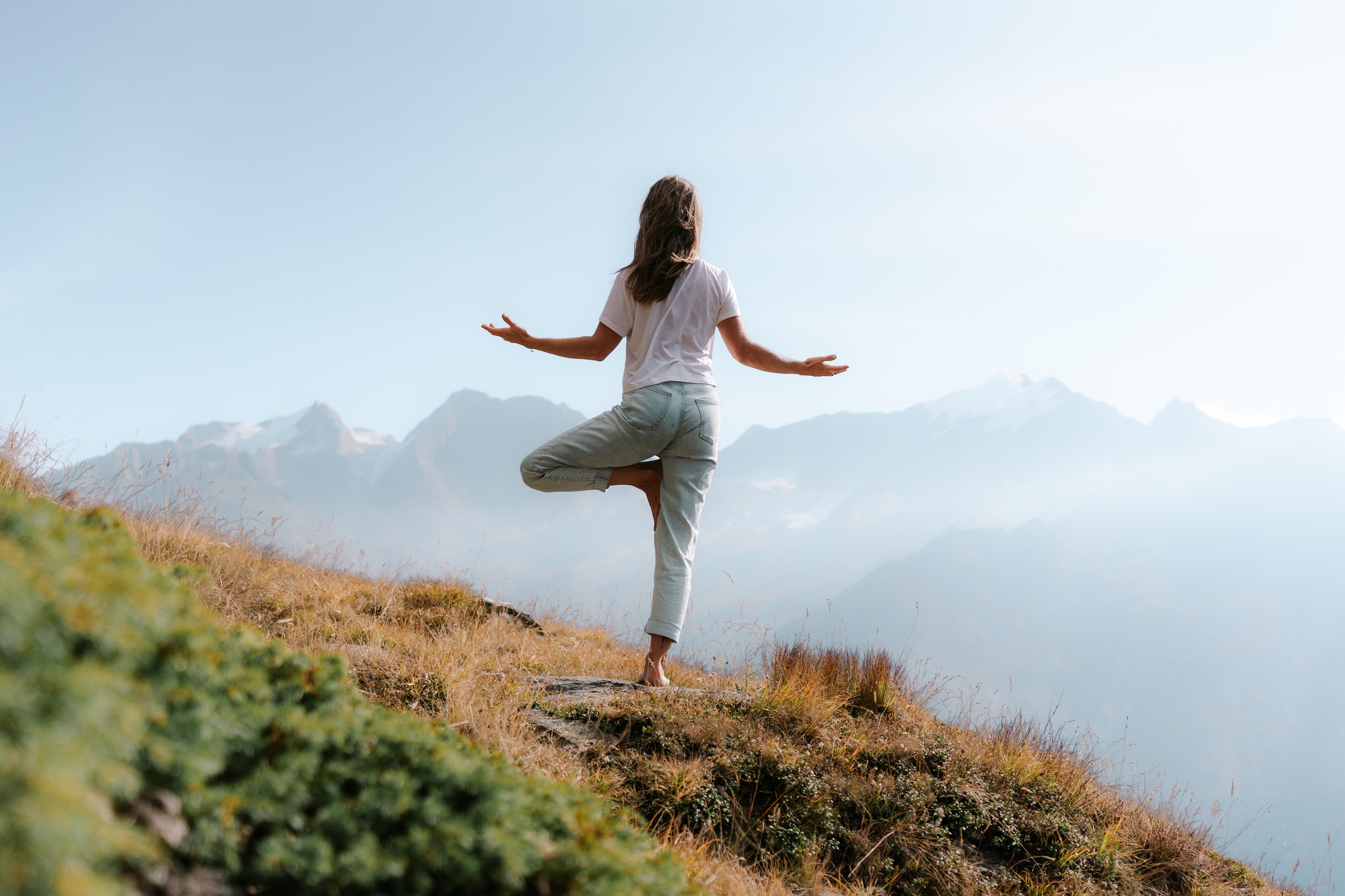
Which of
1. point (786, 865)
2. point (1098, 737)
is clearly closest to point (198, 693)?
point (786, 865)

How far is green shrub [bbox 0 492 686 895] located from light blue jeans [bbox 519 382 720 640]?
2.23m

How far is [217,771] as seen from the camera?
1071 mm

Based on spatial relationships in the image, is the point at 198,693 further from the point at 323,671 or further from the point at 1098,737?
the point at 1098,737

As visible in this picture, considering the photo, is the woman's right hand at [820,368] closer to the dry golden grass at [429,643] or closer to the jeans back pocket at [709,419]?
the jeans back pocket at [709,419]

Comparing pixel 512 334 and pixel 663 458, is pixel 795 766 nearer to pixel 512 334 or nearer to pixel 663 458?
pixel 663 458

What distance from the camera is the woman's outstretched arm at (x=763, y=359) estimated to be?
12.9 ft

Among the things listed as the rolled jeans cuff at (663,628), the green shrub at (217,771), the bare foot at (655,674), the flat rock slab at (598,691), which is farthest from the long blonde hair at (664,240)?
the green shrub at (217,771)

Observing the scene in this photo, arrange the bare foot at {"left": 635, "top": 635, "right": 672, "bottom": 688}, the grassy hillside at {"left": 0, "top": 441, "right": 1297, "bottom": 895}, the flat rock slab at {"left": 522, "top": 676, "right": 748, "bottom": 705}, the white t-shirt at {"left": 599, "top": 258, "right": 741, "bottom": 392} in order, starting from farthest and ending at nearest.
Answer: the bare foot at {"left": 635, "top": 635, "right": 672, "bottom": 688}, the white t-shirt at {"left": 599, "top": 258, "right": 741, "bottom": 392}, the flat rock slab at {"left": 522, "top": 676, "right": 748, "bottom": 705}, the grassy hillside at {"left": 0, "top": 441, "right": 1297, "bottom": 895}

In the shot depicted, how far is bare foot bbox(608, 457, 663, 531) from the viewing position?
391 cm

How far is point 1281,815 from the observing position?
111m

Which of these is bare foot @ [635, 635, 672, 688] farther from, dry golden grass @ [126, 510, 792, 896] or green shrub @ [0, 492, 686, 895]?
green shrub @ [0, 492, 686, 895]

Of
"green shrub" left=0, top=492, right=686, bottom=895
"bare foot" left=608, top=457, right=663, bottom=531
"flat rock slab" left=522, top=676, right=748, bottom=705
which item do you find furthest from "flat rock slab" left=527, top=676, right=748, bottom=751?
"green shrub" left=0, top=492, right=686, bottom=895

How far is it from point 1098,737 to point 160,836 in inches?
233

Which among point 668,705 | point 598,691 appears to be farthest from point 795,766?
point 598,691
